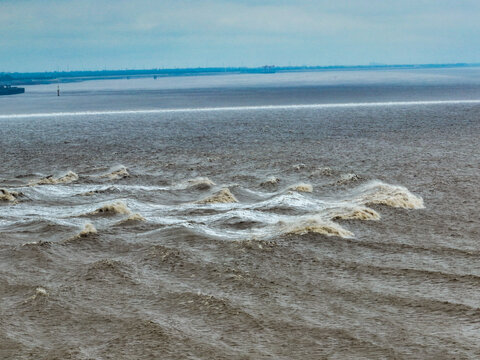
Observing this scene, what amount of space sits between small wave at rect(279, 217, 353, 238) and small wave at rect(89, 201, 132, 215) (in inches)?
267

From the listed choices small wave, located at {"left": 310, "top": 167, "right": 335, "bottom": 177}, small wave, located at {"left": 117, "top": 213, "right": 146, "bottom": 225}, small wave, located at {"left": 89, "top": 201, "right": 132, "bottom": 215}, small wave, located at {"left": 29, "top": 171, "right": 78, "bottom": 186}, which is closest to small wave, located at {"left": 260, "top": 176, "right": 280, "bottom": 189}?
small wave, located at {"left": 310, "top": 167, "right": 335, "bottom": 177}

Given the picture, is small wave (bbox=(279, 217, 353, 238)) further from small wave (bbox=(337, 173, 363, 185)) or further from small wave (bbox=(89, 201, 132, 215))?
small wave (bbox=(337, 173, 363, 185))

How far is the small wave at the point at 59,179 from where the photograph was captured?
3438cm

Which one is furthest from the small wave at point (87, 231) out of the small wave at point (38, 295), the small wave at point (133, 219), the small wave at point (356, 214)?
the small wave at point (356, 214)

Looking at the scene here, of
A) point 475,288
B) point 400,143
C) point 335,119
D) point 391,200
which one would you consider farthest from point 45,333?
point 335,119

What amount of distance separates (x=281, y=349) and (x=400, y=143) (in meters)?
41.6

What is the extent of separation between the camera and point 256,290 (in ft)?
54.7

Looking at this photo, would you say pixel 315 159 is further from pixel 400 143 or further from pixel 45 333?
pixel 45 333

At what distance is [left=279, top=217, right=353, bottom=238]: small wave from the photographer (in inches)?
859

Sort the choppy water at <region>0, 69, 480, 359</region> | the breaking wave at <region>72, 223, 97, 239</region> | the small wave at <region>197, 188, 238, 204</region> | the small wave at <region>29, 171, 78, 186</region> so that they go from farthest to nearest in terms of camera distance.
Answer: the small wave at <region>29, 171, 78, 186</region> < the small wave at <region>197, 188, 238, 204</region> < the breaking wave at <region>72, 223, 97, 239</region> < the choppy water at <region>0, 69, 480, 359</region>

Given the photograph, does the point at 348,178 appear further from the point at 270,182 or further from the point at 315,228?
the point at 315,228

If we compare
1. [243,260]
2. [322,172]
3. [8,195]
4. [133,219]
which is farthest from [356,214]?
[8,195]

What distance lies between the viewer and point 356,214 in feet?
80.0

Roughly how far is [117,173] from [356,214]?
1786cm
